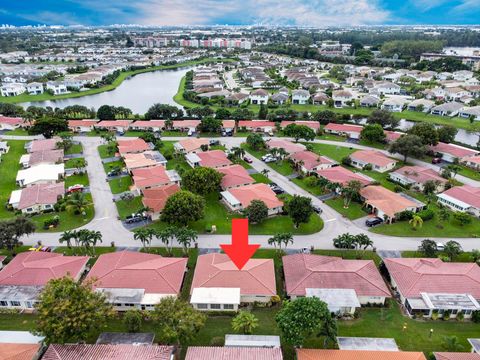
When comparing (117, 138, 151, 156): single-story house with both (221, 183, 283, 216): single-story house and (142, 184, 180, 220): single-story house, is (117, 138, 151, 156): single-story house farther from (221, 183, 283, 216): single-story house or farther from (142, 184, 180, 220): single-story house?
(221, 183, 283, 216): single-story house

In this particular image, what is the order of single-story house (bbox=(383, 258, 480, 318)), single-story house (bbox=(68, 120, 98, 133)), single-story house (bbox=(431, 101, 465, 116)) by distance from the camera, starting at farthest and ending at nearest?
single-story house (bbox=(431, 101, 465, 116)) → single-story house (bbox=(68, 120, 98, 133)) → single-story house (bbox=(383, 258, 480, 318))

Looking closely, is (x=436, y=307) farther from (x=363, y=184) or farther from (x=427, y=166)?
(x=427, y=166)

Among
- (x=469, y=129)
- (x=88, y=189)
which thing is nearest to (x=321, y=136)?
(x=469, y=129)

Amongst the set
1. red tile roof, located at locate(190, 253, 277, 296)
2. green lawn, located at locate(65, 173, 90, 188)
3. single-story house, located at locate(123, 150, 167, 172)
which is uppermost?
single-story house, located at locate(123, 150, 167, 172)

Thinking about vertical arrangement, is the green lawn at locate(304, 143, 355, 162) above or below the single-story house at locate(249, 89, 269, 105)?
Answer: below

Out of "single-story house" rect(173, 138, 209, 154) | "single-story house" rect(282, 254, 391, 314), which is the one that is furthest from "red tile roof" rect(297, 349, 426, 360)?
"single-story house" rect(173, 138, 209, 154)

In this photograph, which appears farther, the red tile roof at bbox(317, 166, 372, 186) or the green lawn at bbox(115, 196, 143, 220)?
the red tile roof at bbox(317, 166, 372, 186)

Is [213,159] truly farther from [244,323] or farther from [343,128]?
[244,323]
